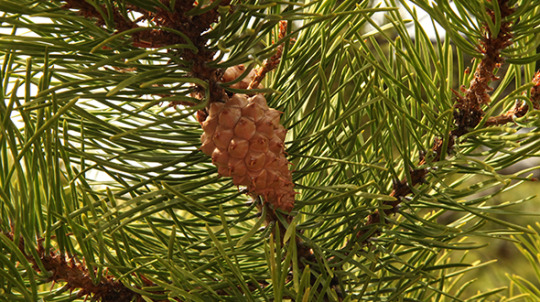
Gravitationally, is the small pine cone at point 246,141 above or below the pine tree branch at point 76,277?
above

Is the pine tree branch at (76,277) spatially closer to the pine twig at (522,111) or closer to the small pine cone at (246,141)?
the small pine cone at (246,141)

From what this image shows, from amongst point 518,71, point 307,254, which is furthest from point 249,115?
point 518,71

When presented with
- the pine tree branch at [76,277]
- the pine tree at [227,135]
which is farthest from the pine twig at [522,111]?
the pine tree branch at [76,277]

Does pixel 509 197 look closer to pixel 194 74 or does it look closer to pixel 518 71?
pixel 518 71

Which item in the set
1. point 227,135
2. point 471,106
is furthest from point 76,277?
point 471,106

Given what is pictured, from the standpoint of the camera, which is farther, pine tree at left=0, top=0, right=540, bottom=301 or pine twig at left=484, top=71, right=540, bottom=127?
pine twig at left=484, top=71, right=540, bottom=127

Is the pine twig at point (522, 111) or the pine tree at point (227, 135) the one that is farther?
the pine twig at point (522, 111)

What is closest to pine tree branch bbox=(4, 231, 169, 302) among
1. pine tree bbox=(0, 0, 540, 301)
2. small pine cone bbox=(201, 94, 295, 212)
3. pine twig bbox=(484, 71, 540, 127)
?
pine tree bbox=(0, 0, 540, 301)

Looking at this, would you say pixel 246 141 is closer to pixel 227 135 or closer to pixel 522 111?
pixel 227 135

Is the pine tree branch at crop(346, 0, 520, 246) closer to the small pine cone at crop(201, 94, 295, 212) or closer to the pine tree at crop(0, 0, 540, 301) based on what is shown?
the pine tree at crop(0, 0, 540, 301)
